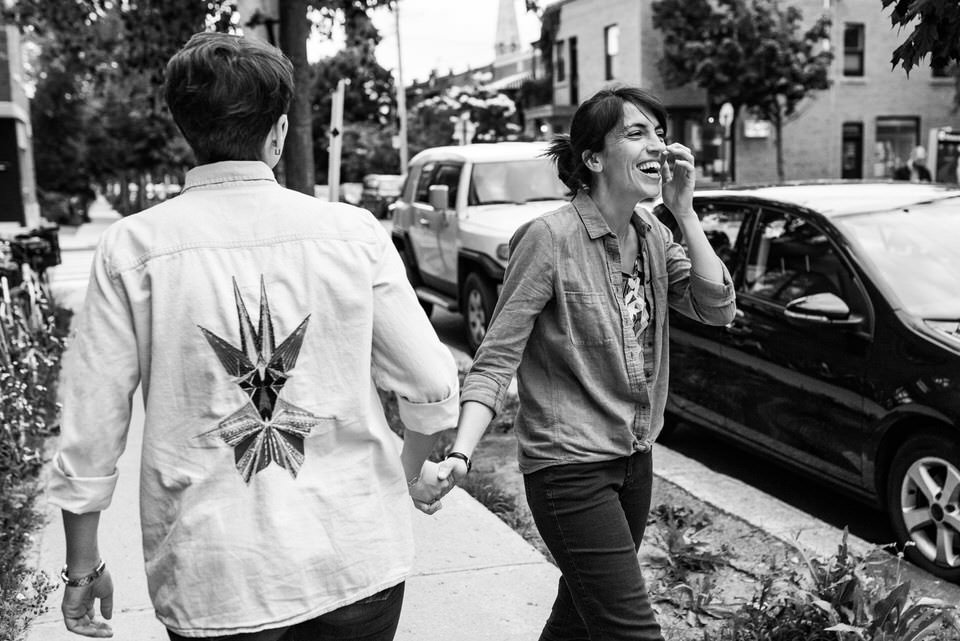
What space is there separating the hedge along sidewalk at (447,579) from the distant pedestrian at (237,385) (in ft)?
6.72

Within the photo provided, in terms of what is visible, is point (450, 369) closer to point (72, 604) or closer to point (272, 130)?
point (272, 130)

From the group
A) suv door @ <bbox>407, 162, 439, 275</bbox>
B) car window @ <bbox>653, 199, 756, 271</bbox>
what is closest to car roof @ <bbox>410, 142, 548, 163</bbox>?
suv door @ <bbox>407, 162, 439, 275</bbox>

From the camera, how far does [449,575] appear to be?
14.7 ft

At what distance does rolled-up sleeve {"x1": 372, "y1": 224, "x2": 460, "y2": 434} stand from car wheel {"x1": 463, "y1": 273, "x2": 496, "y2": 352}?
7.47m

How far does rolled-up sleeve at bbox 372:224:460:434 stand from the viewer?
80.6 inches

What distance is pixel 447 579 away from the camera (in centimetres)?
444

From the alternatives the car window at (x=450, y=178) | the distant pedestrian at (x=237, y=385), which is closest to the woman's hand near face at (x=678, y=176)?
the distant pedestrian at (x=237, y=385)

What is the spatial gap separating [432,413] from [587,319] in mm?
744

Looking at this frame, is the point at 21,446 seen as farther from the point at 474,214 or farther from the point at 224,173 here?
the point at 474,214

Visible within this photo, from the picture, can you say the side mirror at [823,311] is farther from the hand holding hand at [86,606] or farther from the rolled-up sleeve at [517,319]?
the hand holding hand at [86,606]

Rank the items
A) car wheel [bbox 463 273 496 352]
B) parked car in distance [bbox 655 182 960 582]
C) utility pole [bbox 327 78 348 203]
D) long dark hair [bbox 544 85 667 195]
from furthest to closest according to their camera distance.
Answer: car wheel [bbox 463 273 496 352] → utility pole [bbox 327 78 348 203] → parked car in distance [bbox 655 182 960 582] → long dark hair [bbox 544 85 667 195]

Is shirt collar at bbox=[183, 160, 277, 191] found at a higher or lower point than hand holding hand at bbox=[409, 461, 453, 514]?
higher

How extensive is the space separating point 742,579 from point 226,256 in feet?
10.2

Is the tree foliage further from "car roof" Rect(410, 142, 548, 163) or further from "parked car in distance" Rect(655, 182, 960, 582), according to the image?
"car roof" Rect(410, 142, 548, 163)
